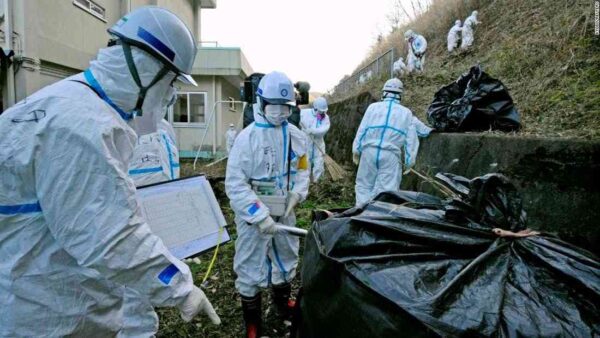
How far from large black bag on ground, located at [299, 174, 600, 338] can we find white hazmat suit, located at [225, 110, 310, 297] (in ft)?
4.27

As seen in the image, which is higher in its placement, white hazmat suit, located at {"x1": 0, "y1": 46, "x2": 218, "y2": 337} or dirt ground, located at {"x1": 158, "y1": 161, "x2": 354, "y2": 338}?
white hazmat suit, located at {"x1": 0, "y1": 46, "x2": 218, "y2": 337}

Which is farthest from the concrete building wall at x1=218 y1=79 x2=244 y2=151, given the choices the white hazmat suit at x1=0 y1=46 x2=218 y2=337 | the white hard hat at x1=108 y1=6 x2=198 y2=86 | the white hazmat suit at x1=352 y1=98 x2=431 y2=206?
the white hazmat suit at x1=0 y1=46 x2=218 y2=337

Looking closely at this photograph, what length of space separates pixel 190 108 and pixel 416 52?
7925mm

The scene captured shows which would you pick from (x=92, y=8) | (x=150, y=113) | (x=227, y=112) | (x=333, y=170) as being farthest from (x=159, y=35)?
(x=227, y=112)

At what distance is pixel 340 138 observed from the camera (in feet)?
37.7

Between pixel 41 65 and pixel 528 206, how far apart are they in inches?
335

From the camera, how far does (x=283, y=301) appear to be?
10.3 ft

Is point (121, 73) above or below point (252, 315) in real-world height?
above

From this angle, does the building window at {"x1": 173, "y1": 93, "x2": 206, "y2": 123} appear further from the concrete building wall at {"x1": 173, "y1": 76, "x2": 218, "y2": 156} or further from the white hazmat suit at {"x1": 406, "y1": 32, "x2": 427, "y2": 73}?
the white hazmat suit at {"x1": 406, "y1": 32, "x2": 427, "y2": 73}

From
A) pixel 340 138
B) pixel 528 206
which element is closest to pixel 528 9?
pixel 340 138

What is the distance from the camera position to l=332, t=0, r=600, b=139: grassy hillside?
4074 mm

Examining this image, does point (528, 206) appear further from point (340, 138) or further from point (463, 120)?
point (340, 138)

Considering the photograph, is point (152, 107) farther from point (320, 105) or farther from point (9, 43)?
point (320, 105)

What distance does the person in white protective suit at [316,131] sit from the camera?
26.7 feet
